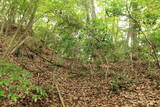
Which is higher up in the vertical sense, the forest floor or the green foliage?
the green foliage

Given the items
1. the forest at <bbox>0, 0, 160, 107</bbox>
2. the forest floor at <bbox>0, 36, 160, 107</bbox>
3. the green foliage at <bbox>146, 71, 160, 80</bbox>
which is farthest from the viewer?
the green foliage at <bbox>146, 71, 160, 80</bbox>

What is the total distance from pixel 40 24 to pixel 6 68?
10330mm

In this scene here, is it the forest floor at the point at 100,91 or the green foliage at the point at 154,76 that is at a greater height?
the green foliage at the point at 154,76

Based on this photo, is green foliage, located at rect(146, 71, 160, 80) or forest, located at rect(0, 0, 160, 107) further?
green foliage, located at rect(146, 71, 160, 80)

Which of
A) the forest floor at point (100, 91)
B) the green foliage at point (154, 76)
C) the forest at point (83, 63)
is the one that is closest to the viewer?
the forest at point (83, 63)

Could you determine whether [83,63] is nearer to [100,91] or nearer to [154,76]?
[100,91]

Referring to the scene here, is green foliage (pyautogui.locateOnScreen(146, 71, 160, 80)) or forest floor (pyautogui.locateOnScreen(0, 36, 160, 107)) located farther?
green foliage (pyautogui.locateOnScreen(146, 71, 160, 80))

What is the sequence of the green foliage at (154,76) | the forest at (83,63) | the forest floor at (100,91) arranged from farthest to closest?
1. the green foliage at (154,76)
2. the forest floor at (100,91)
3. the forest at (83,63)

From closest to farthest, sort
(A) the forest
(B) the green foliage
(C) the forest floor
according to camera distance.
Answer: (A) the forest
(C) the forest floor
(B) the green foliage

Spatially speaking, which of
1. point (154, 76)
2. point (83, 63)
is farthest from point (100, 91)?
point (83, 63)

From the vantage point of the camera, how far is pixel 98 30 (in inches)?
315

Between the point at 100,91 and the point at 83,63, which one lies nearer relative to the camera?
the point at 100,91

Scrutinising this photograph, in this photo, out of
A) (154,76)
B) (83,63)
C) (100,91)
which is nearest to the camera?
(100,91)

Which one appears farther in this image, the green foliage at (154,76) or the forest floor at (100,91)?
the green foliage at (154,76)
